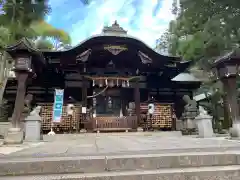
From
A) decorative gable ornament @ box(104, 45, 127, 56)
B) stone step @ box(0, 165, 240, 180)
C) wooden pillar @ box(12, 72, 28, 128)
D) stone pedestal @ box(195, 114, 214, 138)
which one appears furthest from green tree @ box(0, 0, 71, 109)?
stone pedestal @ box(195, 114, 214, 138)

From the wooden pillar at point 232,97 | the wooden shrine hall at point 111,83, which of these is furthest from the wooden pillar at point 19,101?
the wooden pillar at point 232,97

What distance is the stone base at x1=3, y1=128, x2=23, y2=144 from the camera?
6227 millimetres

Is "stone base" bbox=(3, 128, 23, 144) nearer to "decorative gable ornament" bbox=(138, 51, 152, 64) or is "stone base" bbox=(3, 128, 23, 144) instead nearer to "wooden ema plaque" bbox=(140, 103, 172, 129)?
"wooden ema plaque" bbox=(140, 103, 172, 129)

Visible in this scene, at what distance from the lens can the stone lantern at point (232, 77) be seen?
260 inches

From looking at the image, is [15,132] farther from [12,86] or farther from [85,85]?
[12,86]

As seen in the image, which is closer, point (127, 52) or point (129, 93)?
point (127, 52)

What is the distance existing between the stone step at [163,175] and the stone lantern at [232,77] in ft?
13.6

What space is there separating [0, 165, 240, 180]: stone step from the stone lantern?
4.16 meters

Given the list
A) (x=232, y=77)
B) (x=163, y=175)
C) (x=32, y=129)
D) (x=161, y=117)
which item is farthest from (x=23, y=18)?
(x=161, y=117)

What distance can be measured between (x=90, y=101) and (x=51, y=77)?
3047mm

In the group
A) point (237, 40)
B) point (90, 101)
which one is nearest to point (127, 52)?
point (90, 101)

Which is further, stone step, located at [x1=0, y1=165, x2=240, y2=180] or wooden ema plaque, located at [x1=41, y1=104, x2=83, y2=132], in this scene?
wooden ema plaque, located at [x1=41, y1=104, x2=83, y2=132]

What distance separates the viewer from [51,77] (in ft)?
45.5

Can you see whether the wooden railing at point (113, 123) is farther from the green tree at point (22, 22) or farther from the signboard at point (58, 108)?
the green tree at point (22, 22)
